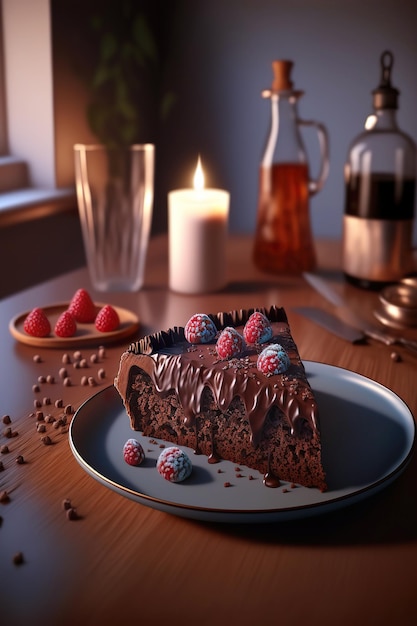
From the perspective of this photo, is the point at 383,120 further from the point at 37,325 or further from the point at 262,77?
the point at 262,77

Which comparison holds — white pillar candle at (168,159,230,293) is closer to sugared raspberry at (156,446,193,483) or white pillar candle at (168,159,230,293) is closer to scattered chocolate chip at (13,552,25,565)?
sugared raspberry at (156,446,193,483)

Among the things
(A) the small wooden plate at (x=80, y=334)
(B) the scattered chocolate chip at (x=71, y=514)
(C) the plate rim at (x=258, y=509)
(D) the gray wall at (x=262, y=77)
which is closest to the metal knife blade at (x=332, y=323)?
(A) the small wooden plate at (x=80, y=334)

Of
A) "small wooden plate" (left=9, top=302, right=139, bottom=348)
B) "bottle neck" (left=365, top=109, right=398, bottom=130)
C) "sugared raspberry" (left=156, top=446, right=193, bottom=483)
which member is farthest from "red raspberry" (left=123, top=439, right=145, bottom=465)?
"bottle neck" (left=365, top=109, right=398, bottom=130)

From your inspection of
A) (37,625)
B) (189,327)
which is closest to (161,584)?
(37,625)

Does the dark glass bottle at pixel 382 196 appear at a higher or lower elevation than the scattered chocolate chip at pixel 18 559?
higher

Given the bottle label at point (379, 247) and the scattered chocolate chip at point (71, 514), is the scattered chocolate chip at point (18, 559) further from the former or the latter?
the bottle label at point (379, 247)

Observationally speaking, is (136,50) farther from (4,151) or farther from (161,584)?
(161,584)
